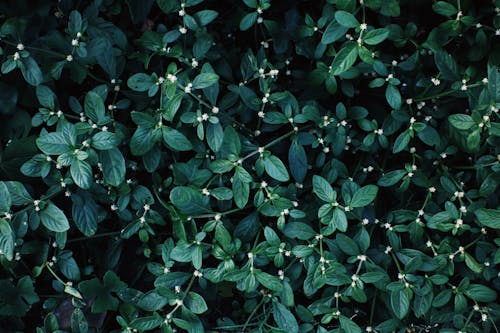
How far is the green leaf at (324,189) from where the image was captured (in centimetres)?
166

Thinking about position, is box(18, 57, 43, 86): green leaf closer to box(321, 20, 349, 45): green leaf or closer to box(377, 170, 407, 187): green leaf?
box(321, 20, 349, 45): green leaf

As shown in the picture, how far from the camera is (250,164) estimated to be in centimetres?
177

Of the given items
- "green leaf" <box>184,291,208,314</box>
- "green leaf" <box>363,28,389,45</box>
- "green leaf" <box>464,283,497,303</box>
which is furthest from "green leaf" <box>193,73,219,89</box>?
"green leaf" <box>464,283,497,303</box>

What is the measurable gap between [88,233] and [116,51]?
0.55 metres

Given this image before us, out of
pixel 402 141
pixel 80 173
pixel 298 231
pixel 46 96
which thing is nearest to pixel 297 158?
pixel 298 231

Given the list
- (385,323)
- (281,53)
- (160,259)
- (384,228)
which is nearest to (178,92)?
(281,53)

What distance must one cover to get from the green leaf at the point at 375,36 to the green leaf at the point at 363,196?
42 centimetres

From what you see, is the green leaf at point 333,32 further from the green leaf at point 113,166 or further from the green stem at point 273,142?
the green leaf at point 113,166

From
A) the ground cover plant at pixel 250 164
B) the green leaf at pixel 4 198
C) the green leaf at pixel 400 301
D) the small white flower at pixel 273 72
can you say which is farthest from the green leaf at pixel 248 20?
the green leaf at pixel 400 301

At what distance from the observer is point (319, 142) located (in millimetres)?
1775

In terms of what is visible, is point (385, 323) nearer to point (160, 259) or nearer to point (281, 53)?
point (160, 259)

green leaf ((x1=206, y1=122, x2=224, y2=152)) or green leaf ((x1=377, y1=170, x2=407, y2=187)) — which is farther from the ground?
green leaf ((x1=206, y1=122, x2=224, y2=152))

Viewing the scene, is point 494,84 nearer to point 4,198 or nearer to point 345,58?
point 345,58

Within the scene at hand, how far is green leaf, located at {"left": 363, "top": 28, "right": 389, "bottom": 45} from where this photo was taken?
1573mm
